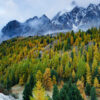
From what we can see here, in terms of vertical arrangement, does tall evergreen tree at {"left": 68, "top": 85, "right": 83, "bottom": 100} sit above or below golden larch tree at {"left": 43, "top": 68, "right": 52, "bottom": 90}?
above

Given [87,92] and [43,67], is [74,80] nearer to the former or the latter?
[87,92]

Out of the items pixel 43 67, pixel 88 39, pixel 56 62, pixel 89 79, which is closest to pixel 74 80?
pixel 89 79

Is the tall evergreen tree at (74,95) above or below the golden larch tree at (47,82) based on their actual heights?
above

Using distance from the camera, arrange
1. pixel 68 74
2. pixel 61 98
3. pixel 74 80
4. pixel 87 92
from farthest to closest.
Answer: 1. pixel 68 74
2. pixel 74 80
3. pixel 87 92
4. pixel 61 98

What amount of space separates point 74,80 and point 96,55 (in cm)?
3391

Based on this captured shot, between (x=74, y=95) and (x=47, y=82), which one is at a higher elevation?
(x=74, y=95)

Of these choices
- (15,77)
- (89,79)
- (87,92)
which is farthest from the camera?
(15,77)

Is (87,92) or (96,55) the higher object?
(96,55)

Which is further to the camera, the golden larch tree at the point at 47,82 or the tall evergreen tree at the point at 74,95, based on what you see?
the golden larch tree at the point at 47,82

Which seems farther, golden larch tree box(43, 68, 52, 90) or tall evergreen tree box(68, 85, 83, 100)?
golden larch tree box(43, 68, 52, 90)

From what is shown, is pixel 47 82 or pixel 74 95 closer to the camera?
pixel 74 95

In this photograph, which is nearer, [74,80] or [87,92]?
[87,92]

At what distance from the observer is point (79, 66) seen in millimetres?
75562

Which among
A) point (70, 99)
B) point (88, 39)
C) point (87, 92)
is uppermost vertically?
point (88, 39)
